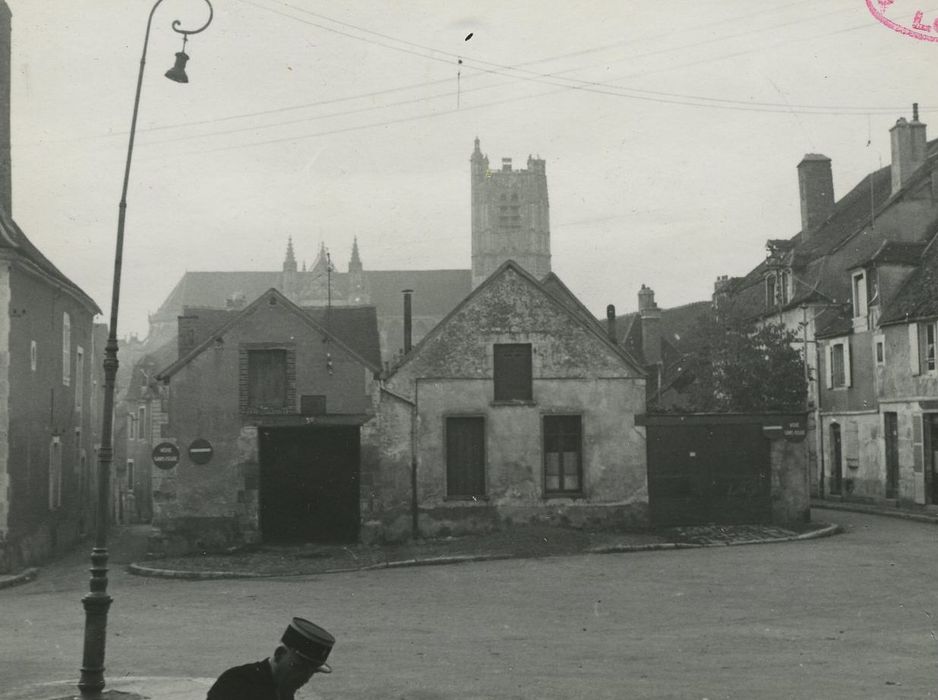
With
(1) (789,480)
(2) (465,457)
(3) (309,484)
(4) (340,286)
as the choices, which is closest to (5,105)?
(3) (309,484)

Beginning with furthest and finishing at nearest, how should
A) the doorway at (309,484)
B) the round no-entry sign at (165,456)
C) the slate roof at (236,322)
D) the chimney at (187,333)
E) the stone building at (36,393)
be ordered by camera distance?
1. the chimney at (187,333)
2. the doorway at (309,484)
3. the slate roof at (236,322)
4. the round no-entry sign at (165,456)
5. the stone building at (36,393)

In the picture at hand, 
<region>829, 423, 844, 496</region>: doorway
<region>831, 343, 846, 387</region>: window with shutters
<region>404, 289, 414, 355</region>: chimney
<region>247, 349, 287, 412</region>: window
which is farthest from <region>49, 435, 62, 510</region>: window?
<region>831, 343, 846, 387</region>: window with shutters

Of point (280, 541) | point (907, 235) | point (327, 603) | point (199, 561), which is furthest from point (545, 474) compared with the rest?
point (907, 235)

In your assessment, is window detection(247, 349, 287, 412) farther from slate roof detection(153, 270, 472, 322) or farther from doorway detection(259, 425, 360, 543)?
slate roof detection(153, 270, 472, 322)

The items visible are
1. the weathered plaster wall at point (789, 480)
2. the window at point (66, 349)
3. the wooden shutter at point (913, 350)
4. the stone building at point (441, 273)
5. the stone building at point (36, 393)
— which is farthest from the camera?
the stone building at point (441, 273)

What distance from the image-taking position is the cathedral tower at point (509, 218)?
109 m

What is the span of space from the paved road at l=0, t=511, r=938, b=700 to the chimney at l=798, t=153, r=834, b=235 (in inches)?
1016

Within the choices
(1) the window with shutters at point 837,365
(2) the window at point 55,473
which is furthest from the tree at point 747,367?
(2) the window at point 55,473

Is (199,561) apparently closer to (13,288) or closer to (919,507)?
(13,288)

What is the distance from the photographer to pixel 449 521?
24.9m

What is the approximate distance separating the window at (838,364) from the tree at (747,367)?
5.06 feet

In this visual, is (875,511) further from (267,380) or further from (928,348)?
(267,380)

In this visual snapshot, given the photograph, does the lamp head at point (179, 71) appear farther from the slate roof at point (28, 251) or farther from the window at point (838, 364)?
the window at point (838, 364)

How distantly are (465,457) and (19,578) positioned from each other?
10075 millimetres
